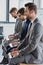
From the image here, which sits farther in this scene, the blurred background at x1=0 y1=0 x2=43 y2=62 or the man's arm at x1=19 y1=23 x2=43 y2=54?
the blurred background at x1=0 y1=0 x2=43 y2=62

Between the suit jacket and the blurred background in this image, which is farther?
the blurred background

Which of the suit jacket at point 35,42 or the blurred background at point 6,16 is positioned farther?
the blurred background at point 6,16

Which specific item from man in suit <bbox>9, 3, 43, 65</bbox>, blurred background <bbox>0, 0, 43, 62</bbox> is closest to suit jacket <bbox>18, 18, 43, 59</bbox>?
man in suit <bbox>9, 3, 43, 65</bbox>

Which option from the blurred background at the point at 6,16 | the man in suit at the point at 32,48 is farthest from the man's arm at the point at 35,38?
the blurred background at the point at 6,16

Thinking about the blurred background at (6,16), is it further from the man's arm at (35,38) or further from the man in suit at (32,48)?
the man's arm at (35,38)

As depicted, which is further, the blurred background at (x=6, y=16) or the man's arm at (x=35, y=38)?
the blurred background at (x=6, y=16)

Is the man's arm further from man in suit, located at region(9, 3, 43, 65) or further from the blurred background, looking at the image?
the blurred background

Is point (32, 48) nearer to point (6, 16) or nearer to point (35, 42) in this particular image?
point (35, 42)

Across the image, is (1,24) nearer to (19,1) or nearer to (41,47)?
(19,1)

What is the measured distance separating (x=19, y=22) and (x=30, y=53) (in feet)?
5.05

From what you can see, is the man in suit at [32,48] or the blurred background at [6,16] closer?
the man in suit at [32,48]

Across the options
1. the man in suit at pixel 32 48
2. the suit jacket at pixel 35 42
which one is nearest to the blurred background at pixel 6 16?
the man in suit at pixel 32 48

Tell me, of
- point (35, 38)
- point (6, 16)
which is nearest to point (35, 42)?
point (35, 38)

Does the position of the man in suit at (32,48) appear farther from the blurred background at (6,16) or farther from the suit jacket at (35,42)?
the blurred background at (6,16)
